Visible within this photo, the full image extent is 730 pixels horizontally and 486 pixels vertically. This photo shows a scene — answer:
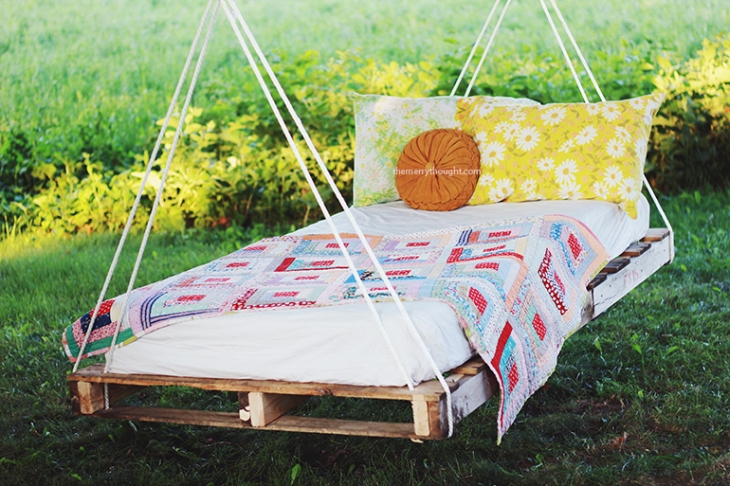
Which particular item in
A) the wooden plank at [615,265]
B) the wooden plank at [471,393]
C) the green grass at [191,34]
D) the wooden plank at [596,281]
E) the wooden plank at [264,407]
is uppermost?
the wooden plank at [471,393]

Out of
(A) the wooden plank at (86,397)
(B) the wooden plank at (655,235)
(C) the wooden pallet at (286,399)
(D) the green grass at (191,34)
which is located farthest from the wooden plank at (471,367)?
(D) the green grass at (191,34)

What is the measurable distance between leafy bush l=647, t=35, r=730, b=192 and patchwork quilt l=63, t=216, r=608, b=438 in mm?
3013

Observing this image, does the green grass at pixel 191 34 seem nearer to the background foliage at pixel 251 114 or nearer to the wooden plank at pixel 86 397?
the background foliage at pixel 251 114

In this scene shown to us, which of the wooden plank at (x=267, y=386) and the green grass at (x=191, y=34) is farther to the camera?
the green grass at (x=191, y=34)

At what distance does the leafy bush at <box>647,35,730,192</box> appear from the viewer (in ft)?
20.0

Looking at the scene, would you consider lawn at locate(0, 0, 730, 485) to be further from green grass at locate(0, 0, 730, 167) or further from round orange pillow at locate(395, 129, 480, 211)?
green grass at locate(0, 0, 730, 167)

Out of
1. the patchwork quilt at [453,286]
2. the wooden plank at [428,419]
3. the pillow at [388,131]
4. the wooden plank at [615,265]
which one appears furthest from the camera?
the pillow at [388,131]

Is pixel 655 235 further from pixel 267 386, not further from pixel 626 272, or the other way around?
pixel 267 386

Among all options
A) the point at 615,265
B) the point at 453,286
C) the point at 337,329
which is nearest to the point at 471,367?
the point at 453,286

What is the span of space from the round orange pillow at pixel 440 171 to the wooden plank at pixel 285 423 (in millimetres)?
1666

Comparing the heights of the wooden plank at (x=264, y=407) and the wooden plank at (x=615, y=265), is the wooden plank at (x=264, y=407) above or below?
above

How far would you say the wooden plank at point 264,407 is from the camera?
2475 millimetres

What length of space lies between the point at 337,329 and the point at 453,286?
15.1 inches

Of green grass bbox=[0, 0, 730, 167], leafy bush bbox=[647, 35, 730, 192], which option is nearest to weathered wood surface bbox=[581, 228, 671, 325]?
leafy bush bbox=[647, 35, 730, 192]
